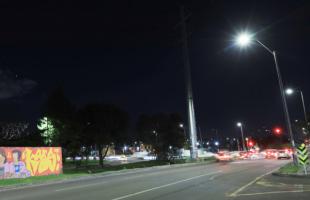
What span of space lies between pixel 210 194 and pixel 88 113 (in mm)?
44607

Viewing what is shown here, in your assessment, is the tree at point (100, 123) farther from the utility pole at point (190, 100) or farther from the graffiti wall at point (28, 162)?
the graffiti wall at point (28, 162)

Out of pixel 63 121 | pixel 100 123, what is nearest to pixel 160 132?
pixel 100 123

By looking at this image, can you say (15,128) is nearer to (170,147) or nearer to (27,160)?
(170,147)

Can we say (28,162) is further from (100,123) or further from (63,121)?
(100,123)

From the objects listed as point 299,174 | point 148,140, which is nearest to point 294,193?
point 299,174

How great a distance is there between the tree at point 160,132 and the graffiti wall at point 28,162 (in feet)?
109

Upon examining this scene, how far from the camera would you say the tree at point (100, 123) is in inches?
2243

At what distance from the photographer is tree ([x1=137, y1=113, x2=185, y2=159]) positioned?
69.6 meters

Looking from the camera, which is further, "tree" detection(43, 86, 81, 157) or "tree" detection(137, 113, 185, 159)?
"tree" detection(137, 113, 185, 159)

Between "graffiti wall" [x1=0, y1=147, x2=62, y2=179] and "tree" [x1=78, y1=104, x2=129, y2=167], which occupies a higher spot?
"tree" [x1=78, y1=104, x2=129, y2=167]

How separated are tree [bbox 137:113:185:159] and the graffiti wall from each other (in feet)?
109

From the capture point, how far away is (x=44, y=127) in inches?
1989

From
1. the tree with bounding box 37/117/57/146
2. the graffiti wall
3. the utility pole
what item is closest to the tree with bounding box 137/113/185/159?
the utility pole

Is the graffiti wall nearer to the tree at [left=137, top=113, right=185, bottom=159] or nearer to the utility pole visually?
the utility pole
